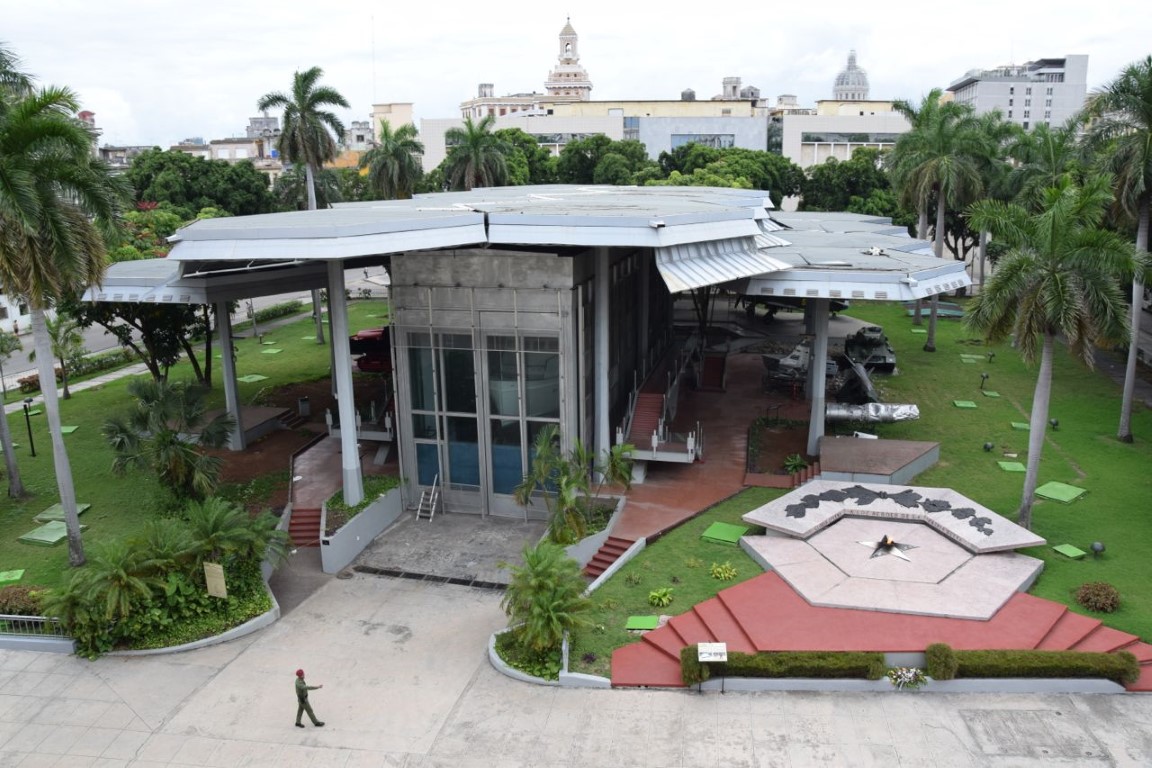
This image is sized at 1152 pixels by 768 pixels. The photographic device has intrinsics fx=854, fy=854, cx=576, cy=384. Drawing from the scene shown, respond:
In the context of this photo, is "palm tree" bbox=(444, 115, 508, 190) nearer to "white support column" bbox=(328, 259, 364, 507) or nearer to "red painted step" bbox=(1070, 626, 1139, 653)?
"white support column" bbox=(328, 259, 364, 507)

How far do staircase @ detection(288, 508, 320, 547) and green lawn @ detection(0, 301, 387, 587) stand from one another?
16.1 feet

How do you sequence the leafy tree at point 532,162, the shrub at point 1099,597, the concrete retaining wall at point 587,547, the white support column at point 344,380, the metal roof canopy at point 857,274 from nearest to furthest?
the shrub at point 1099,597
the concrete retaining wall at point 587,547
the white support column at point 344,380
the metal roof canopy at point 857,274
the leafy tree at point 532,162

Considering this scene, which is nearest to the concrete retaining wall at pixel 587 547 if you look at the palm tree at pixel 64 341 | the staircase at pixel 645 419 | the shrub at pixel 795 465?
the staircase at pixel 645 419

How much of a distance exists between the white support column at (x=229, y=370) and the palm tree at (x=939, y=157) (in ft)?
118

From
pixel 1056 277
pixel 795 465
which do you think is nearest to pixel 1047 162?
pixel 795 465

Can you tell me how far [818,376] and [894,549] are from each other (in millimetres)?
8222

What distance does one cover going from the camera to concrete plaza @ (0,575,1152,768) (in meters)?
17.0

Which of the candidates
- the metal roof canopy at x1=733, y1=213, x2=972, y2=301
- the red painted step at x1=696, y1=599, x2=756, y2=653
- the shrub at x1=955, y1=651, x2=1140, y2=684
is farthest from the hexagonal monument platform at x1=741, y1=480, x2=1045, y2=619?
the metal roof canopy at x1=733, y1=213, x2=972, y2=301

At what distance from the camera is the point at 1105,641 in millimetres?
19438

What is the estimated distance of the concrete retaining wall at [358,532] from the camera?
84.4 ft

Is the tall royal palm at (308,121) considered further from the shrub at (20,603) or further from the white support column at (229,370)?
the shrub at (20,603)

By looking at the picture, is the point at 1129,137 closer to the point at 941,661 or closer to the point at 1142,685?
the point at 1142,685

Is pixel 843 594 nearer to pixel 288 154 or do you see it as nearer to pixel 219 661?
pixel 219 661

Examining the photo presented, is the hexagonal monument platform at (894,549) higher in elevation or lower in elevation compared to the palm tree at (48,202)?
lower
